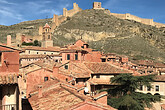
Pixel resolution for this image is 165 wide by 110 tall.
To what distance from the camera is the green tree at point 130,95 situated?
1844cm

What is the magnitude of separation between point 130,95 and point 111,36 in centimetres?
8679

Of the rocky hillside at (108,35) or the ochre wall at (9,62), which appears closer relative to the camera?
the ochre wall at (9,62)

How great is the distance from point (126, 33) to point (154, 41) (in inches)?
678

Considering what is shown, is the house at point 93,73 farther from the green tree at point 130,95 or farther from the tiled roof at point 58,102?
the tiled roof at point 58,102

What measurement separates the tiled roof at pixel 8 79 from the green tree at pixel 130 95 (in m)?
12.2

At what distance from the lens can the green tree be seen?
18438 mm

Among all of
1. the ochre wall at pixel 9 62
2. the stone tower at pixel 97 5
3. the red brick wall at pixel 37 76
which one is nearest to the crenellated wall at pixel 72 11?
the stone tower at pixel 97 5

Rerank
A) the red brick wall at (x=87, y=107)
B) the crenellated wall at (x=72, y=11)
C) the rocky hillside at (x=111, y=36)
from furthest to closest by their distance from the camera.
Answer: the crenellated wall at (x=72, y=11) → the rocky hillside at (x=111, y=36) → the red brick wall at (x=87, y=107)

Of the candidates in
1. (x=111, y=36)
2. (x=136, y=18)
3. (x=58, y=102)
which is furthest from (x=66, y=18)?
(x=58, y=102)

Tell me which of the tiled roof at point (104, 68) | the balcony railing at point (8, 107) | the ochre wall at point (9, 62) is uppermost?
the ochre wall at point (9, 62)

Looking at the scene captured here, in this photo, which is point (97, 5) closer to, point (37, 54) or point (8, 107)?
point (37, 54)

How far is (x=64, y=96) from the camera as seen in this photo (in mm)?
11594

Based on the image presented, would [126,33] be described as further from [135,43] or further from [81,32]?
[81,32]

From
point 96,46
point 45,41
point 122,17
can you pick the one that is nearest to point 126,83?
point 45,41
